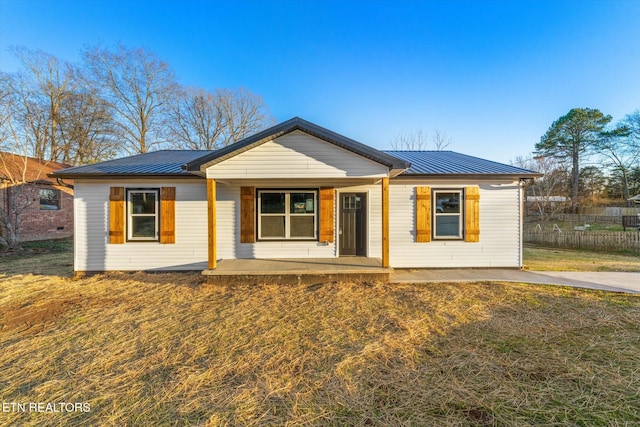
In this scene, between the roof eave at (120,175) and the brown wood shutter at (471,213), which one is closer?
the roof eave at (120,175)

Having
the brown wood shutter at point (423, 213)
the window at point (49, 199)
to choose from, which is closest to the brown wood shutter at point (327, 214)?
the brown wood shutter at point (423, 213)

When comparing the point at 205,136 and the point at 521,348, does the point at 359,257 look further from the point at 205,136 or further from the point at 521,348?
the point at 205,136

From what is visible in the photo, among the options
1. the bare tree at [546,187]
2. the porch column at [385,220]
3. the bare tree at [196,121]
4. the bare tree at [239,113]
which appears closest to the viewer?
the porch column at [385,220]

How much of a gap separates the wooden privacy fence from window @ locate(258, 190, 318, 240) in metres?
12.9

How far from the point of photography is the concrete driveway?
612 cm

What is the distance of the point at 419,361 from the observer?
3.20m

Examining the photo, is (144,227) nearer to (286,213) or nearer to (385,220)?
(286,213)

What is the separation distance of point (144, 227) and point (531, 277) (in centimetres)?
1079

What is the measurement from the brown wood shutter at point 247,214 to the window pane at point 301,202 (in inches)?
44.0

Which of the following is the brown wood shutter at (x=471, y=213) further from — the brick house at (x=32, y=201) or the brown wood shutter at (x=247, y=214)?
the brick house at (x=32, y=201)

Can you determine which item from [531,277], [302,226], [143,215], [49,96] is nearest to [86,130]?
[49,96]

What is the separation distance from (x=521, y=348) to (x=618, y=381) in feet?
2.82

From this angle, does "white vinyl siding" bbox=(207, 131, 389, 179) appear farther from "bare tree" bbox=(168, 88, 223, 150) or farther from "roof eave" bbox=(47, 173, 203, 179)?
"bare tree" bbox=(168, 88, 223, 150)

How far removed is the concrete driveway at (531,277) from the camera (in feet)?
20.1
